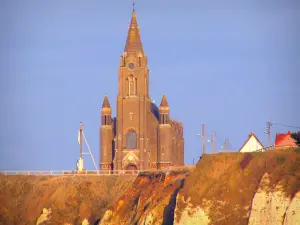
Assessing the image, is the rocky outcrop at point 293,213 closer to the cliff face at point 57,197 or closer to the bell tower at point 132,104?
the cliff face at point 57,197

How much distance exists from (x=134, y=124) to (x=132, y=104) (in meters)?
2.87

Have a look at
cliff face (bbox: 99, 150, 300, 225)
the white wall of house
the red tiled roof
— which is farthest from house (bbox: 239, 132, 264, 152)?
cliff face (bbox: 99, 150, 300, 225)

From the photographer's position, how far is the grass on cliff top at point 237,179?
83938 mm

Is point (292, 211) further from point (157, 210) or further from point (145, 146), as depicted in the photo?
point (145, 146)

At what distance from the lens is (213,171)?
90875mm

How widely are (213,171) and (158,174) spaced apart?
70.2 ft

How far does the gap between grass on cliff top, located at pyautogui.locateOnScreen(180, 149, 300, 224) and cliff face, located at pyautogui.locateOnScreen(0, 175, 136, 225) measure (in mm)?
26807

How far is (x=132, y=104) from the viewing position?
521ft

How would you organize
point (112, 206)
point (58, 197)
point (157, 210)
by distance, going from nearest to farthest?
point (157, 210) → point (112, 206) → point (58, 197)

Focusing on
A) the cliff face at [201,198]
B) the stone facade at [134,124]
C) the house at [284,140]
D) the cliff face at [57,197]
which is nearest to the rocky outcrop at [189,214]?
the cliff face at [201,198]

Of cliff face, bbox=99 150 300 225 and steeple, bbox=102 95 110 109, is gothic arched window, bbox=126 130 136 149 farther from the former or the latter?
cliff face, bbox=99 150 300 225

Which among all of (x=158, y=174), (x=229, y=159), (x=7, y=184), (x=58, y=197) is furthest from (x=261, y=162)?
(x=7, y=184)

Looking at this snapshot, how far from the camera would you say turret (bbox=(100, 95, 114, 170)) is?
520 ft

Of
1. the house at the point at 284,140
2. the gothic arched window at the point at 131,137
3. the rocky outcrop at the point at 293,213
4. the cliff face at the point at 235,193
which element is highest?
the gothic arched window at the point at 131,137
